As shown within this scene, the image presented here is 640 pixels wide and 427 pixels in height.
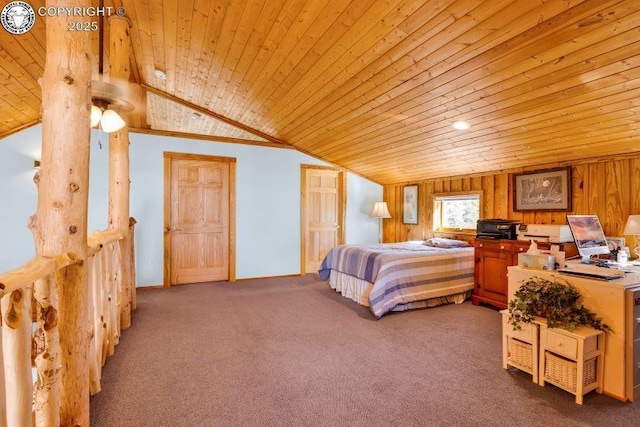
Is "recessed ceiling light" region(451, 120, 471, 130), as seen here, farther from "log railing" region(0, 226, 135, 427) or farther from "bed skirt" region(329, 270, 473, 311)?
"log railing" region(0, 226, 135, 427)

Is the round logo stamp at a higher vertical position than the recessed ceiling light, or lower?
higher

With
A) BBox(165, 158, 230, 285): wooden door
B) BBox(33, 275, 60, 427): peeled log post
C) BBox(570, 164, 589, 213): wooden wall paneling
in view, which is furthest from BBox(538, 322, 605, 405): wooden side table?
BBox(165, 158, 230, 285): wooden door

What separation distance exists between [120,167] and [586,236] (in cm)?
423

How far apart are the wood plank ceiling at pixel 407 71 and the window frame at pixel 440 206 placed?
0.35m

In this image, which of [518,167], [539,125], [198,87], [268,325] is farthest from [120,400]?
[518,167]

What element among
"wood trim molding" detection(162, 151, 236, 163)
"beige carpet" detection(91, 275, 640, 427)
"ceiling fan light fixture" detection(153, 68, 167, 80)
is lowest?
"beige carpet" detection(91, 275, 640, 427)

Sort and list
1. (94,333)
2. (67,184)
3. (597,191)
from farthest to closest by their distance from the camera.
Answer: (597,191) < (94,333) < (67,184)

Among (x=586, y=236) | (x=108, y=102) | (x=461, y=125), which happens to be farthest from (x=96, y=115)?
(x=586, y=236)

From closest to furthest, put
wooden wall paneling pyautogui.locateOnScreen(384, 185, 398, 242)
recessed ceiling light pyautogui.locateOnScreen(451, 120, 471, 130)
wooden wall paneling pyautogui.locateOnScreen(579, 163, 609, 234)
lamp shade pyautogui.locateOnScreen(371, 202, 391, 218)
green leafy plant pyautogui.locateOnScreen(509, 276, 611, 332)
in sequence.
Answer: green leafy plant pyautogui.locateOnScreen(509, 276, 611, 332) < wooden wall paneling pyautogui.locateOnScreen(579, 163, 609, 234) < recessed ceiling light pyautogui.locateOnScreen(451, 120, 471, 130) < lamp shade pyautogui.locateOnScreen(371, 202, 391, 218) < wooden wall paneling pyautogui.locateOnScreen(384, 185, 398, 242)

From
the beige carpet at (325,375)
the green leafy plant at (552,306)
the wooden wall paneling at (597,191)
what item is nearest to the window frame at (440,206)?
the wooden wall paneling at (597,191)

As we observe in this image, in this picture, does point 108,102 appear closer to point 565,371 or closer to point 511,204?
point 565,371

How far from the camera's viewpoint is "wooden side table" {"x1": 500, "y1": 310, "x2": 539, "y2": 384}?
2.20 m

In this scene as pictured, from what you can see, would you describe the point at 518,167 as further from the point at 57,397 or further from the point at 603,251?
the point at 57,397

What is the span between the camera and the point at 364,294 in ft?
12.8
